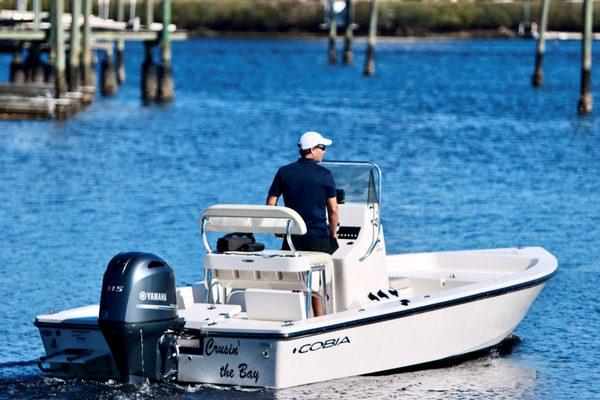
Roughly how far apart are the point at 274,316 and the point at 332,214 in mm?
1186

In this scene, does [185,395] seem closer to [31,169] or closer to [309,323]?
[309,323]

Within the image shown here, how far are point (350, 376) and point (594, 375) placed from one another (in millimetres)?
2763

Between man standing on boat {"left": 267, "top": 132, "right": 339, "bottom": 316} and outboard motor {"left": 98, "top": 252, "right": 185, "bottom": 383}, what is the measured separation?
1642mm

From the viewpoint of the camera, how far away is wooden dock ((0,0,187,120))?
139ft

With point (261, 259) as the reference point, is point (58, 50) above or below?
below

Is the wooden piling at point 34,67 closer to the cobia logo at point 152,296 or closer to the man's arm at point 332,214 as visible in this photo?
the man's arm at point 332,214

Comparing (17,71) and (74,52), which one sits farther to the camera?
(17,71)

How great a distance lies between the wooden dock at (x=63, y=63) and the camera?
42.4 m

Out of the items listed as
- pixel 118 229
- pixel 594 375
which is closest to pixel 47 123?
pixel 118 229

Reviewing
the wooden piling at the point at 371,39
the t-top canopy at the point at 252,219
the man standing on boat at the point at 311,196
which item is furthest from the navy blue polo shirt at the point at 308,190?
the wooden piling at the point at 371,39

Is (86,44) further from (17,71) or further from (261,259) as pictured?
(261,259)

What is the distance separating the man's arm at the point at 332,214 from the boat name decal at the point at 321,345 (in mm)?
1135

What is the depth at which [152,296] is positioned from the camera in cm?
1187

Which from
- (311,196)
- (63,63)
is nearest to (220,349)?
(311,196)
